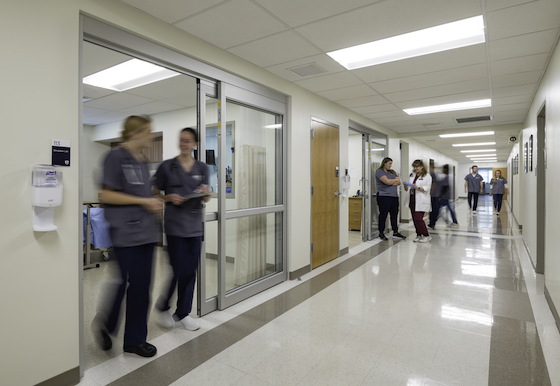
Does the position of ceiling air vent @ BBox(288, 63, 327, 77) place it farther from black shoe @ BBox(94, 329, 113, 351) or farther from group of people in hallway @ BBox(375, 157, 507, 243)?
group of people in hallway @ BBox(375, 157, 507, 243)

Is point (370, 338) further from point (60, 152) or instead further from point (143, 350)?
point (60, 152)

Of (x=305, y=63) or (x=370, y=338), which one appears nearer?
(x=370, y=338)

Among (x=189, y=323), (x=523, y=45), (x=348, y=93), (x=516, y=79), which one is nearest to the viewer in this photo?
(x=189, y=323)

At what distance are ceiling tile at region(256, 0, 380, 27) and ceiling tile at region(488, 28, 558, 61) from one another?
1.45m

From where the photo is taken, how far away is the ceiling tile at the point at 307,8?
2.18 metres

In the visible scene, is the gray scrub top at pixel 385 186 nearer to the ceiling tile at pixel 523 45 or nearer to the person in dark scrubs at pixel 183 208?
the ceiling tile at pixel 523 45

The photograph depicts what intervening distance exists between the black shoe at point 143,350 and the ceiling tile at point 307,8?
96.4 inches

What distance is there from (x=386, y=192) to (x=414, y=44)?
12.1ft

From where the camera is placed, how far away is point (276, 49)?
2.96 metres

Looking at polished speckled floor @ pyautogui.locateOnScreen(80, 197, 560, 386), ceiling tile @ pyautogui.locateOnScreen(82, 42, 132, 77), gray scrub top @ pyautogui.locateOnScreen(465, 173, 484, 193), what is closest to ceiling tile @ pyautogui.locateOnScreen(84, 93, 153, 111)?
ceiling tile @ pyautogui.locateOnScreen(82, 42, 132, 77)

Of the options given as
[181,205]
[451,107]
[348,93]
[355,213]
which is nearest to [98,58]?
[181,205]

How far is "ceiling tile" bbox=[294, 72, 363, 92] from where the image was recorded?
3.72m

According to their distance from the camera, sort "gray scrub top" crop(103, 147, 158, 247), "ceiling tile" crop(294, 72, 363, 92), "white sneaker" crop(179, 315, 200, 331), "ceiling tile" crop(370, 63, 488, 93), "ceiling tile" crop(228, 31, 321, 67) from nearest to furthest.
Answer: "gray scrub top" crop(103, 147, 158, 247)
"white sneaker" crop(179, 315, 200, 331)
"ceiling tile" crop(228, 31, 321, 67)
"ceiling tile" crop(370, 63, 488, 93)
"ceiling tile" crop(294, 72, 363, 92)

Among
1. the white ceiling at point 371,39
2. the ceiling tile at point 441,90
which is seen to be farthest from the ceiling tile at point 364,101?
the ceiling tile at point 441,90
